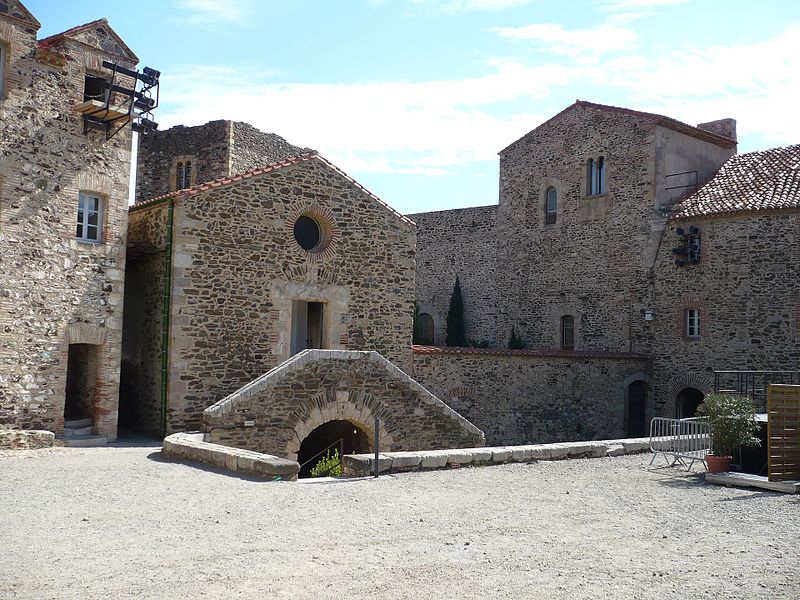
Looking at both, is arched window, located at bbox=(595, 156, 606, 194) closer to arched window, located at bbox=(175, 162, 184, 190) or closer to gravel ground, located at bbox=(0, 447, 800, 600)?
arched window, located at bbox=(175, 162, 184, 190)

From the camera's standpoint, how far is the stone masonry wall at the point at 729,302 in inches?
797

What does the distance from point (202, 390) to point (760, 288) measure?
589 inches

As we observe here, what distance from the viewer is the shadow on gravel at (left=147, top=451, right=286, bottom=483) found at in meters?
10.1

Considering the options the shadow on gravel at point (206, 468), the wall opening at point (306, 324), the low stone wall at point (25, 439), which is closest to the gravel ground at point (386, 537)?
the shadow on gravel at point (206, 468)

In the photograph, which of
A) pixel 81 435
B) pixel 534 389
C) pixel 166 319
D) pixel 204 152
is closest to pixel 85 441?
pixel 81 435

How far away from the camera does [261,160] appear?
75.9 feet

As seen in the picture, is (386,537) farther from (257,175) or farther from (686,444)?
(257,175)

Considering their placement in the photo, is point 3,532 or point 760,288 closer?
point 3,532

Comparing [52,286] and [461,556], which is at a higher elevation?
[52,286]

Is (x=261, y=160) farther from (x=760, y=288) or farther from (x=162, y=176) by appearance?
(x=760, y=288)

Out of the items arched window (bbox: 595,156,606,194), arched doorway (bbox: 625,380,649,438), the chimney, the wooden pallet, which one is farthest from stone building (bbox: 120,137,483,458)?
the chimney

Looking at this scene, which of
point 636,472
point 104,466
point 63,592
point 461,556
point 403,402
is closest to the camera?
point 63,592

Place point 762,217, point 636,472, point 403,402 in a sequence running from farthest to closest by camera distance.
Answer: point 762,217 → point 403,402 → point 636,472

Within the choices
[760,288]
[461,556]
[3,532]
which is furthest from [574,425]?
[3,532]
